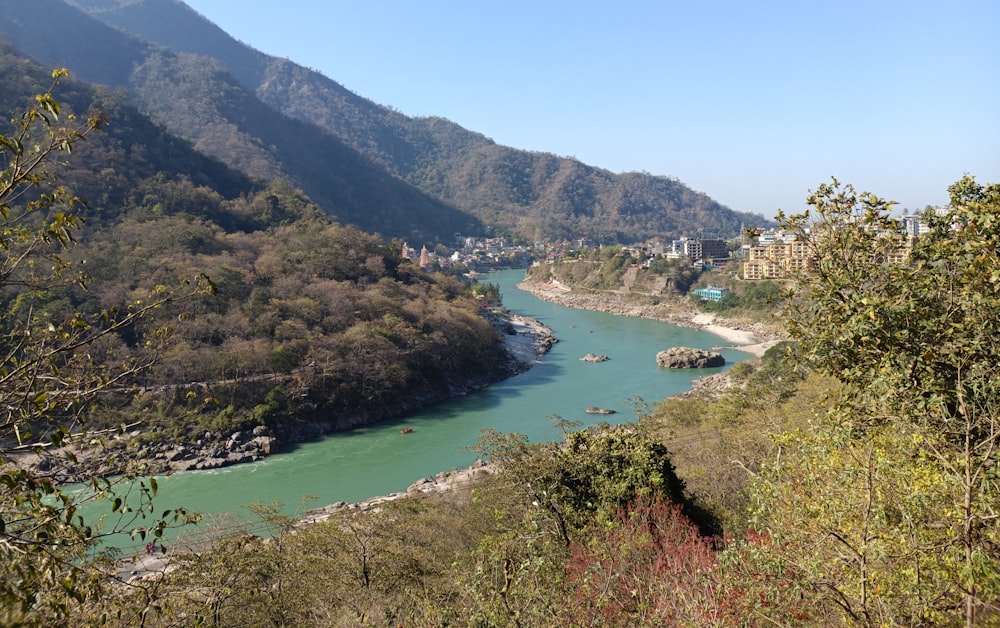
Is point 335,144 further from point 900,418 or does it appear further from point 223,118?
point 900,418

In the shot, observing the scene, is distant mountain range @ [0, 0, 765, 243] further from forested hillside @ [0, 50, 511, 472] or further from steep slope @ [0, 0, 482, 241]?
forested hillside @ [0, 50, 511, 472]

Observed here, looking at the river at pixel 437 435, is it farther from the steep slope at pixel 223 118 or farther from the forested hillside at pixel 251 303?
the steep slope at pixel 223 118

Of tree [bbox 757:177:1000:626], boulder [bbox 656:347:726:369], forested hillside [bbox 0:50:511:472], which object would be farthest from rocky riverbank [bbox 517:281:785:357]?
tree [bbox 757:177:1000:626]

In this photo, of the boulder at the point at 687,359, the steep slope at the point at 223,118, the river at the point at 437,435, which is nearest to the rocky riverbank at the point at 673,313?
the river at the point at 437,435

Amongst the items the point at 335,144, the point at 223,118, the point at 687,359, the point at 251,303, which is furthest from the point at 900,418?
the point at 335,144

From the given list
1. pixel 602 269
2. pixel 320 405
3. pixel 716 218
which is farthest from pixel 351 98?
pixel 320 405
